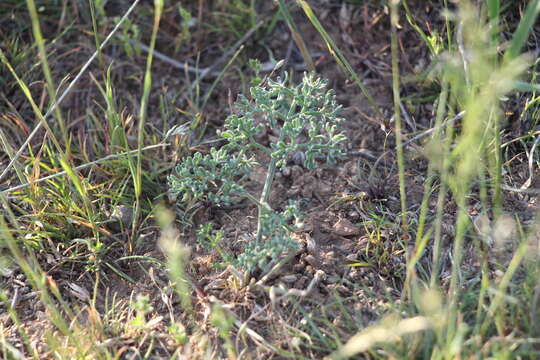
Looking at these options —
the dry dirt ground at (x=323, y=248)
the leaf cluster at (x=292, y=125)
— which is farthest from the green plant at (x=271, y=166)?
the dry dirt ground at (x=323, y=248)

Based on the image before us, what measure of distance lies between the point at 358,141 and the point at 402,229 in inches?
20.4

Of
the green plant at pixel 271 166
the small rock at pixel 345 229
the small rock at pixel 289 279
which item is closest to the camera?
the green plant at pixel 271 166

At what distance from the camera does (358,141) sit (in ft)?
7.47

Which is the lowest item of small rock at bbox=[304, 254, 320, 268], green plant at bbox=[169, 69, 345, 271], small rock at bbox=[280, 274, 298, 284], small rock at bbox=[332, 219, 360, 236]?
small rock at bbox=[280, 274, 298, 284]

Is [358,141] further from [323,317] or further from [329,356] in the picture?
[329,356]

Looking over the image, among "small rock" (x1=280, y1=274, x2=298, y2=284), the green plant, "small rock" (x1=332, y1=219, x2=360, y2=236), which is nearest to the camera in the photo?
the green plant

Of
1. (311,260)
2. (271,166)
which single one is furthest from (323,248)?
(271,166)

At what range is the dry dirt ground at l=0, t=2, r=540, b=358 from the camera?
67.8 inches

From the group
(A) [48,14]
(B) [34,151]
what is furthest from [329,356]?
(A) [48,14]

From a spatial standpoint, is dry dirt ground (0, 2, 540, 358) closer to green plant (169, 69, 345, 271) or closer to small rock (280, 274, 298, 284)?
small rock (280, 274, 298, 284)

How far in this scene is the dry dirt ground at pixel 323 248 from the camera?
5.65 ft

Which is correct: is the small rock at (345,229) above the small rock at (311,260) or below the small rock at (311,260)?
above

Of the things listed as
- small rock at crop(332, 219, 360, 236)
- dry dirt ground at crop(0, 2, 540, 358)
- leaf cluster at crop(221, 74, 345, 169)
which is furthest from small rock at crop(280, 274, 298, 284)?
leaf cluster at crop(221, 74, 345, 169)

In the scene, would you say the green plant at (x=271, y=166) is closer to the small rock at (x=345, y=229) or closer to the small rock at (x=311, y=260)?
the small rock at (x=311, y=260)
